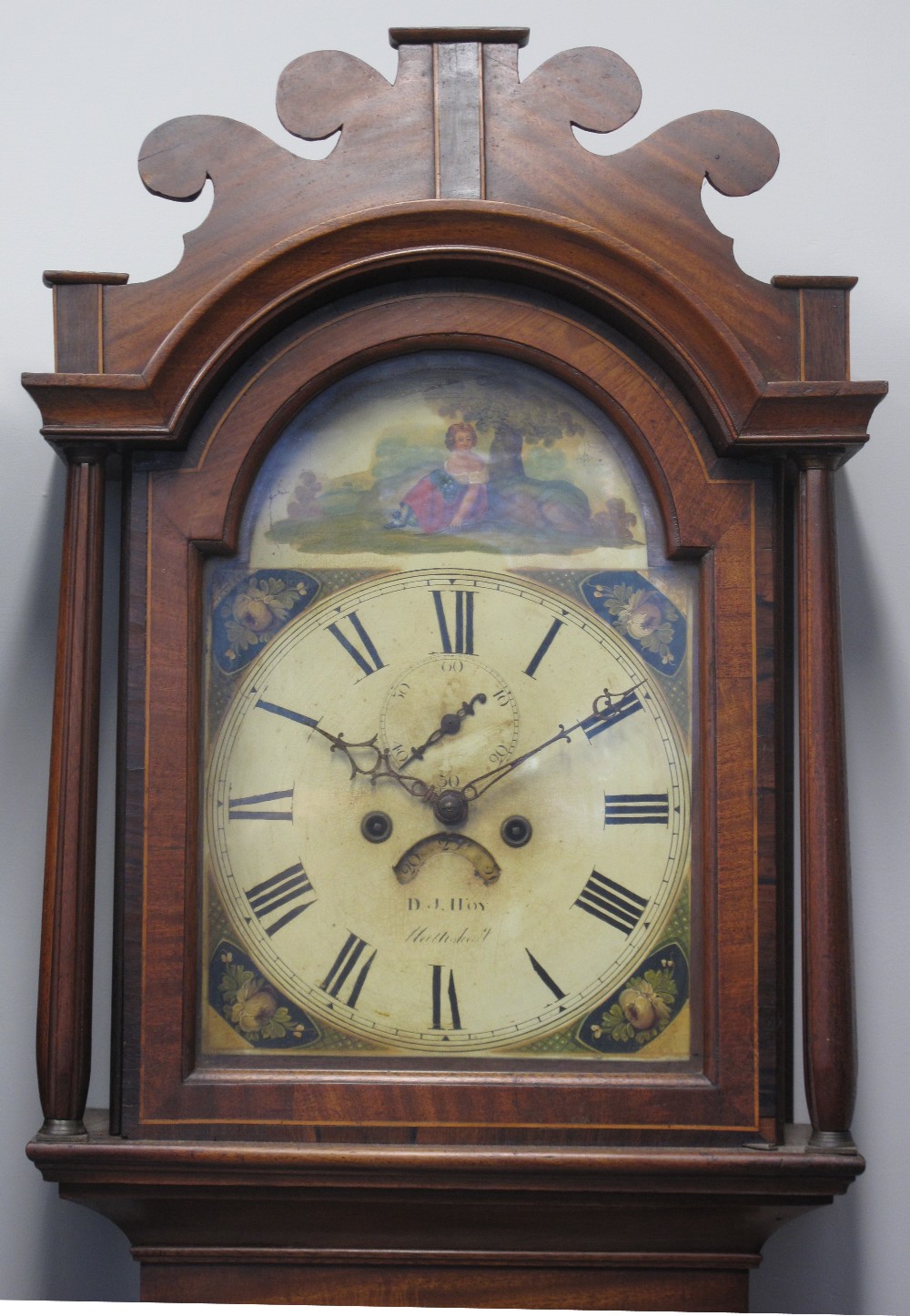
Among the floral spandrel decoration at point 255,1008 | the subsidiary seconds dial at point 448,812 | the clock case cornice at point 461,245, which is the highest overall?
the clock case cornice at point 461,245

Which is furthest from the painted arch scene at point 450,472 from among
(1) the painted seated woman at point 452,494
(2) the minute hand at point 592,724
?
(2) the minute hand at point 592,724

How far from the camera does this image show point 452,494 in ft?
4.95

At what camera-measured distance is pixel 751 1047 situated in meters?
1.41

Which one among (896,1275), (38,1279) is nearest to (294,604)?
(38,1279)

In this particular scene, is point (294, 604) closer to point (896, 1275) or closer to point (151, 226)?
point (151, 226)

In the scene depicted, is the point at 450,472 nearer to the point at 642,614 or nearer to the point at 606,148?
the point at 642,614

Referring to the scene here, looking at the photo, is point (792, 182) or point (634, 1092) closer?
point (634, 1092)

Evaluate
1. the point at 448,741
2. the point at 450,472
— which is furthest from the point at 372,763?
the point at 450,472

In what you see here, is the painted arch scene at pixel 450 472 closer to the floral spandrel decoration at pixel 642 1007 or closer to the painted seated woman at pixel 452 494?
the painted seated woman at pixel 452 494

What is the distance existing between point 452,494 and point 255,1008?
52 centimetres

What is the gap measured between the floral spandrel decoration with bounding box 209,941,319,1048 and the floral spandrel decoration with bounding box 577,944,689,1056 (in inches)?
10.3

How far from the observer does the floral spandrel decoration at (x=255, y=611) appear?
149cm

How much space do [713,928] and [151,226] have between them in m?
1.00

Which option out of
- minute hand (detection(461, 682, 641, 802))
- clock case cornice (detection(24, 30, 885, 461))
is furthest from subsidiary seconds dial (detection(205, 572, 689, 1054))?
clock case cornice (detection(24, 30, 885, 461))
